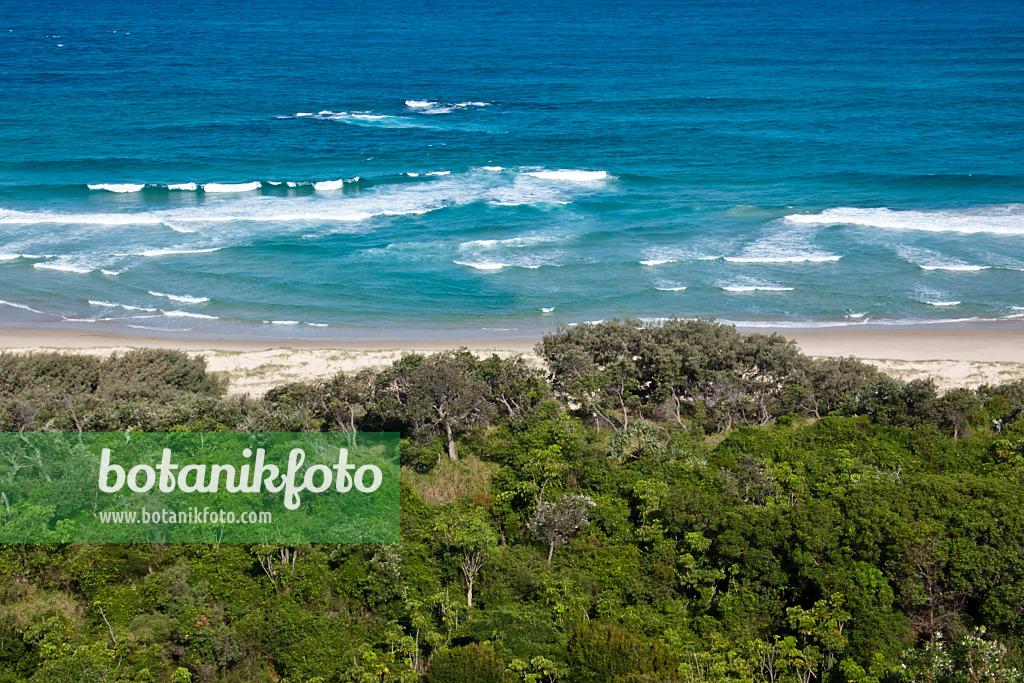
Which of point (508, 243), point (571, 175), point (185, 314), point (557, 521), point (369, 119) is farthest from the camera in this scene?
point (369, 119)

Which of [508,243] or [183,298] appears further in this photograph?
[508,243]

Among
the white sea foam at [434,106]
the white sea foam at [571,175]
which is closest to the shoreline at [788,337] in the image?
the white sea foam at [571,175]

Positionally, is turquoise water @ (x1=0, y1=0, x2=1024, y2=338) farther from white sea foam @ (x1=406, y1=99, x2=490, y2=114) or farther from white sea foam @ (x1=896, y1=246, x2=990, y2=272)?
white sea foam @ (x1=406, y1=99, x2=490, y2=114)

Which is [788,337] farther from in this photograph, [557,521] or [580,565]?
[580,565]

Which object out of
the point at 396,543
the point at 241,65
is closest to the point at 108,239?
the point at 396,543

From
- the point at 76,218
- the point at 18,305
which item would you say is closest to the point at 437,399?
the point at 18,305

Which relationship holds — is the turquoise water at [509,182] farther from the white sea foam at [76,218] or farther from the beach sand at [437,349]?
the beach sand at [437,349]
